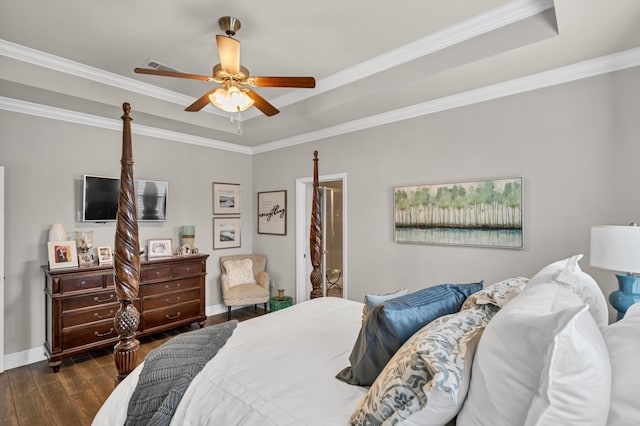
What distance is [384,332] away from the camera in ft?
4.28

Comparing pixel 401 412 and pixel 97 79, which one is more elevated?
pixel 97 79

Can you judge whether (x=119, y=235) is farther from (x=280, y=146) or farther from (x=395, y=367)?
(x=280, y=146)

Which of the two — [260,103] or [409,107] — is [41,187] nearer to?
[260,103]

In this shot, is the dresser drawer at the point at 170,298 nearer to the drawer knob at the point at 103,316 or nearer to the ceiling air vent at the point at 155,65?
the drawer knob at the point at 103,316

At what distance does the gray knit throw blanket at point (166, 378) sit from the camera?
1386 mm

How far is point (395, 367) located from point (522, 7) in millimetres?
2484

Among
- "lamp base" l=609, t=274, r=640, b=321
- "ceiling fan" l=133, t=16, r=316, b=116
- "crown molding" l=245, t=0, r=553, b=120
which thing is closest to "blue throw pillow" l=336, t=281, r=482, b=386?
"lamp base" l=609, t=274, r=640, b=321

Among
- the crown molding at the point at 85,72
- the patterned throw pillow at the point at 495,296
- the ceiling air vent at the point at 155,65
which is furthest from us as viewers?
the ceiling air vent at the point at 155,65

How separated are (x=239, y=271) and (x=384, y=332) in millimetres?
3725

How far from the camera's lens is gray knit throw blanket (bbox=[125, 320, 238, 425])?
4.55 ft

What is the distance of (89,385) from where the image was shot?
282 centimetres

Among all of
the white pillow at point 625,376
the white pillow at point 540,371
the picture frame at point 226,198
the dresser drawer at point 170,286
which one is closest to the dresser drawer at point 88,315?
the dresser drawer at point 170,286

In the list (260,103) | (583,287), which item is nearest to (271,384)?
(583,287)

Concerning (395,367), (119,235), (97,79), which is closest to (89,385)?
(119,235)
